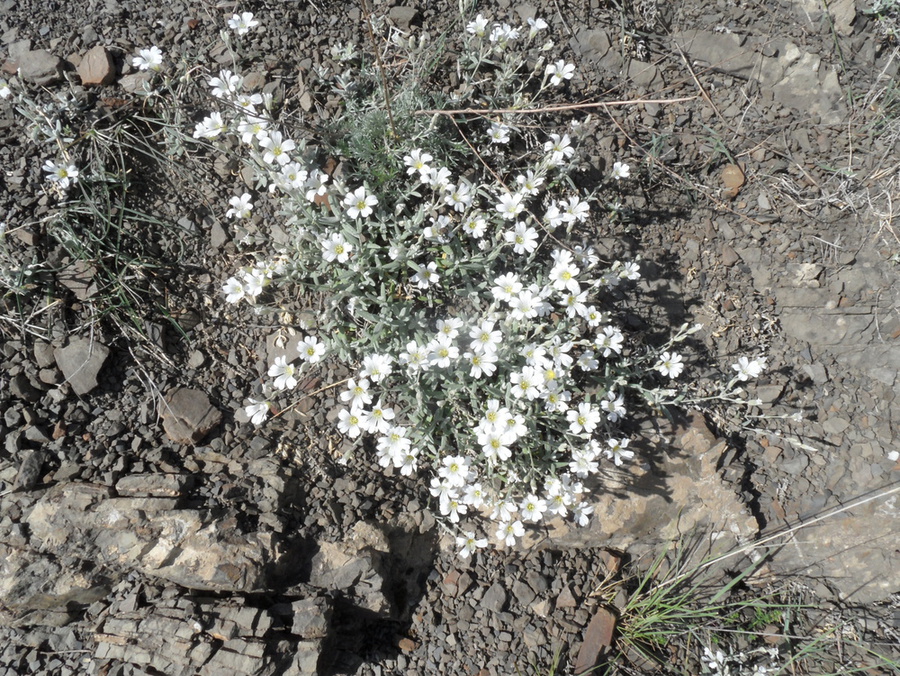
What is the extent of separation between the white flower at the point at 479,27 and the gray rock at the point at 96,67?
2194mm

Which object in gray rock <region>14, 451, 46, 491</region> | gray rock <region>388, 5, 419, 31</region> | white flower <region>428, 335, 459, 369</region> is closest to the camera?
gray rock <region>14, 451, 46, 491</region>

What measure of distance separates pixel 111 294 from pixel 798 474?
4.15 metres

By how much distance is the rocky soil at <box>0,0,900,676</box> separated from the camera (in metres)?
3.09

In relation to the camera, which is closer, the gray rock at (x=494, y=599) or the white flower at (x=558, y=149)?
the gray rock at (x=494, y=599)

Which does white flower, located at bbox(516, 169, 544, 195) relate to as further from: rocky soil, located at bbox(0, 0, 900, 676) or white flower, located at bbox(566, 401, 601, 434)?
white flower, located at bbox(566, 401, 601, 434)

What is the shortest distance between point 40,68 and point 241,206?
1.49 m

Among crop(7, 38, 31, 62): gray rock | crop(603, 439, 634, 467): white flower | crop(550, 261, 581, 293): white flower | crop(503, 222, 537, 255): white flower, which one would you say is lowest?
crop(603, 439, 634, 467): white flower

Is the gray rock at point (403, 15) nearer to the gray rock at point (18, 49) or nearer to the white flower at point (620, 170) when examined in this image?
the white flower at point (620, 170)

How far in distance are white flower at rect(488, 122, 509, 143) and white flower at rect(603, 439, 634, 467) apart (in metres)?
1.91

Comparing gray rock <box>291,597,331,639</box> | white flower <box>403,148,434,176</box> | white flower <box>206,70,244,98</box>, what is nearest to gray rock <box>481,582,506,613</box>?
gray rock <box>291,597,331,639</box>

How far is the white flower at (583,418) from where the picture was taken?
3373mm

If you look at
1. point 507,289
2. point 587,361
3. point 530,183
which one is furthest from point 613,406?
point 530,183

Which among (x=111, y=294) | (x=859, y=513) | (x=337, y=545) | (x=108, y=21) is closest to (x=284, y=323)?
(x=111, y=294)

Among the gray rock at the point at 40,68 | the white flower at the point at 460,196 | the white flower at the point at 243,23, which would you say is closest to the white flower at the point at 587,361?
the white flower at the point at 460,196
